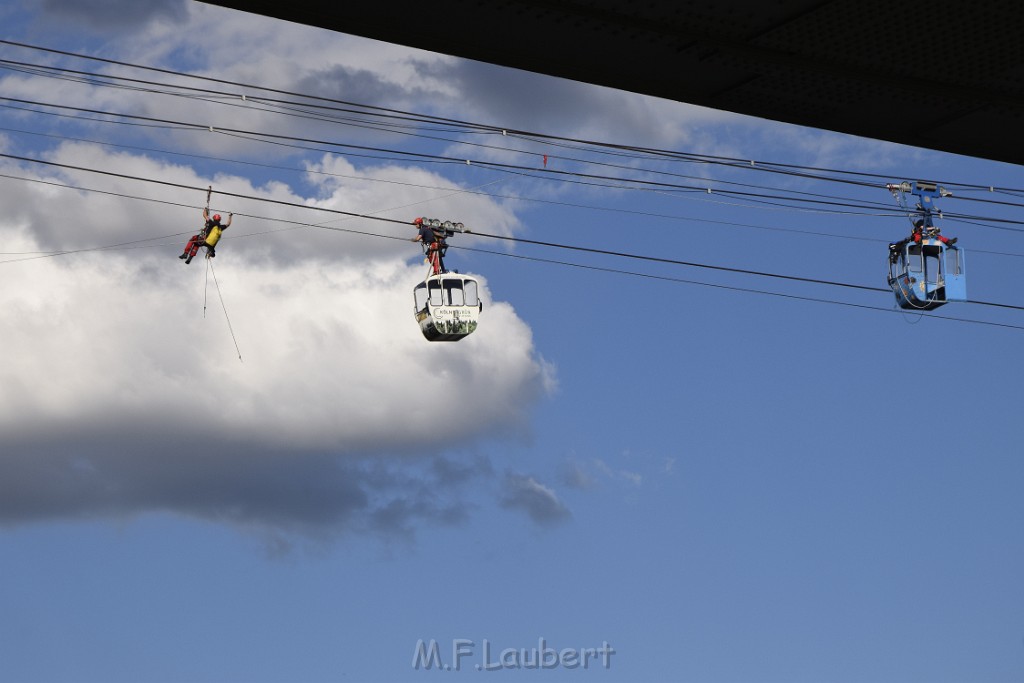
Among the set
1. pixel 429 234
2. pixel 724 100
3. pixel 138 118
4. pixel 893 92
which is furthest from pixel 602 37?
pixel 429 234

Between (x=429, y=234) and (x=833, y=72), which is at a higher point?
(x=429, y=234)

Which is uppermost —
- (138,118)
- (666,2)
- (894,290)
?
(894,290)

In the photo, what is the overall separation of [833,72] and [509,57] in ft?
6.66

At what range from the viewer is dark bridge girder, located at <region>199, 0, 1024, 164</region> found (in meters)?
8.17

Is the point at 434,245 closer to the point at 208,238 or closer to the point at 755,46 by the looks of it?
the point at 208,238

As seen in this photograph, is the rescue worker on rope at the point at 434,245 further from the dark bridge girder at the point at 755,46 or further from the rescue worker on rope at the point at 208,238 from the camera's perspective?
the dark bridge girder at the point at 755,46

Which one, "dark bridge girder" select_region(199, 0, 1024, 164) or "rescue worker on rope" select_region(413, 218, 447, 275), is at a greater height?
"rescue worker on rope" select_region(413, 218, 447, 275)

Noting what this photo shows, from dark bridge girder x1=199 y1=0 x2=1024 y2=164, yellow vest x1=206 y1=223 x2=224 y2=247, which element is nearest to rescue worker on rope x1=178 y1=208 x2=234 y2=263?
yellow vest x1=206 y1=223 x2=224 y2=247

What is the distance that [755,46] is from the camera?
859 centimetres

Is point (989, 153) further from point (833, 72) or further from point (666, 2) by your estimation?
point (666, 2)

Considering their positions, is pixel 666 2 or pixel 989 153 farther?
pixel 989 153

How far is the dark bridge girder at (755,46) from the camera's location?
26.8 ft

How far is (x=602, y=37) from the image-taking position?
332 inches

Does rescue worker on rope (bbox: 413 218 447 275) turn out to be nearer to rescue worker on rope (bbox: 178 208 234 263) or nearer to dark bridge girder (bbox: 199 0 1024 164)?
rescue worker on rope (bbox: 178 208 234 263)
